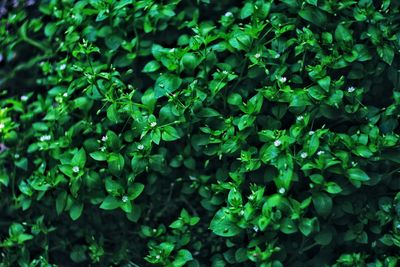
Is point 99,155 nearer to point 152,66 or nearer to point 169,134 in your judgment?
point 169,134

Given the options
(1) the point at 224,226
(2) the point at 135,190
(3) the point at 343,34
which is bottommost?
(1) the point at 224,226

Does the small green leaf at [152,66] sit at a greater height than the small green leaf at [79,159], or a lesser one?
greater

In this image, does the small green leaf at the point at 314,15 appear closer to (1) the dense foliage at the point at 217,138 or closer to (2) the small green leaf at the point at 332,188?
(1) the dense foliage at the point at 217,138

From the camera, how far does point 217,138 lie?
103 inches

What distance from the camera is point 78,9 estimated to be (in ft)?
9.39

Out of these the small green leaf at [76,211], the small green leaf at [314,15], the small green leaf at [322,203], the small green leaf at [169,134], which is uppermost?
the small green leaf at [314,15]

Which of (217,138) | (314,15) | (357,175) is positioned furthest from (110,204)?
(314,15)

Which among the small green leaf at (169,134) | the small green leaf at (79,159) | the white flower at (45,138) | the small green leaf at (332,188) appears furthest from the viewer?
the white flower at (45,138)

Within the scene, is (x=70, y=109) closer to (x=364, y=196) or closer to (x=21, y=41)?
(x=21, y=41)

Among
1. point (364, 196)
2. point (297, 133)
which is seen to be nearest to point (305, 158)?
point (297, 133)

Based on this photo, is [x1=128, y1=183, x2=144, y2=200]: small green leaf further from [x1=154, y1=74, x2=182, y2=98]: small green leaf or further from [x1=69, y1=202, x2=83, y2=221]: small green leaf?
[x1=154, y1=74, x2=182, y2=98]: small green leaf

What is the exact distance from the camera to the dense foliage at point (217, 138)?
2.53m

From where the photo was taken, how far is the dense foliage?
253 centimetres

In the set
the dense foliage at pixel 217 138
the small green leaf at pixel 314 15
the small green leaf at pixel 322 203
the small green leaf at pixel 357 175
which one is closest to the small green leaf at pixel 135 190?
the dense foliage at pixel 217 138
